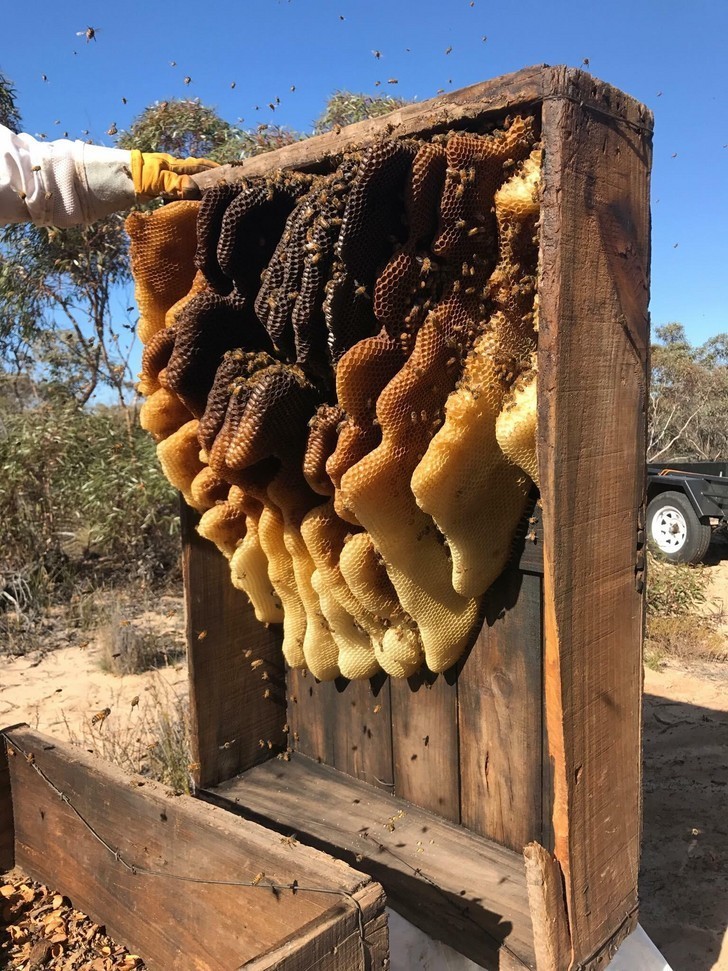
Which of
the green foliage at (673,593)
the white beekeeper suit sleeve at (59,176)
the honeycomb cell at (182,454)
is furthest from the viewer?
the green foliage at (673,593)

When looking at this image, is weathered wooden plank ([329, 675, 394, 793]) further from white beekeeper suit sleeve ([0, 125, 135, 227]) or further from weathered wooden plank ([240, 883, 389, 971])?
white beekeeper suit sleeve ([0, 125, 135, 227])

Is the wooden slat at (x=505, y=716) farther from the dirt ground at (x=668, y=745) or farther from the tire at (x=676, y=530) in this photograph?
the tire at (x=676, y=530)

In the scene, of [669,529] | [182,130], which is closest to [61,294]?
[182,130]

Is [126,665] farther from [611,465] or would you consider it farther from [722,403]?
[722,403]

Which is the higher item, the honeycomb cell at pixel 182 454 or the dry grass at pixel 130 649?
the honeycomb cell at pixel 182 454

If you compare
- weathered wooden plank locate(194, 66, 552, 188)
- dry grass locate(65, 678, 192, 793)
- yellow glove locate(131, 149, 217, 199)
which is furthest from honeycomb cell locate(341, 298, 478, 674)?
dry grass locate(65, 678, 192, 793)

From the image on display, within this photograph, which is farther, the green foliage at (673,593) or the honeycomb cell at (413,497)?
the green foliage at (673,593)

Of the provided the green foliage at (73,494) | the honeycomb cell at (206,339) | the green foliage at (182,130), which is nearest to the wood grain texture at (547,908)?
the honeycomb cell at (206,339)

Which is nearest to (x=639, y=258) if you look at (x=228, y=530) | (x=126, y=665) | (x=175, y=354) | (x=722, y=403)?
(x=175, y=354)
